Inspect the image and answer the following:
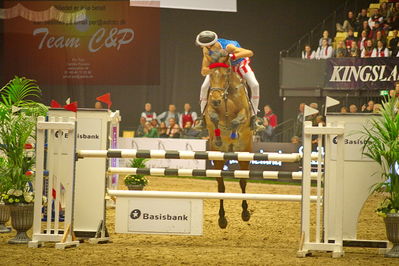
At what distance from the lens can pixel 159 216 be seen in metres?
6.34

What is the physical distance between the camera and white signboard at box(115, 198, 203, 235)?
629 cm

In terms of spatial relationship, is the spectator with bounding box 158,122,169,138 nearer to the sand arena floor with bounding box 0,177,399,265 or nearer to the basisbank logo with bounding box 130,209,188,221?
the sand arena floor with bounding box 0,177,399,265

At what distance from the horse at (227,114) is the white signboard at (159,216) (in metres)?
1.50

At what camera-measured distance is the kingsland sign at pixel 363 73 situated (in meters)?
15.7

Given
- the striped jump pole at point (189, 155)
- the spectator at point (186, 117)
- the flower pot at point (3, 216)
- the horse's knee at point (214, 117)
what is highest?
the spectator at point (186, 117)

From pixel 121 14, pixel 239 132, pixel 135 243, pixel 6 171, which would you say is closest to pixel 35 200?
pixel 6 171

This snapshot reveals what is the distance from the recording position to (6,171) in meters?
6.59

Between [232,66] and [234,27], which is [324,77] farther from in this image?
[232,66]

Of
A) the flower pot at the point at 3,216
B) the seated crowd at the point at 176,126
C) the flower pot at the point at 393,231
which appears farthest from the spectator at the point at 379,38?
the flower pot at the point at 3,216

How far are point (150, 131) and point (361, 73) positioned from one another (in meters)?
5.23

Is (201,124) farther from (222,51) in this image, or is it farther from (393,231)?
(393,231)

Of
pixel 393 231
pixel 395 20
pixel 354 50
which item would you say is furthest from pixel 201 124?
pixel 395 20

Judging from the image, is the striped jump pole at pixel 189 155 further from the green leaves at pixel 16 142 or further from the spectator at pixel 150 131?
the spectator at pixel 150 131

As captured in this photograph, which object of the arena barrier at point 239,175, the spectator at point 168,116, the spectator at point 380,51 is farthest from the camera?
the spectator at point 168,116
